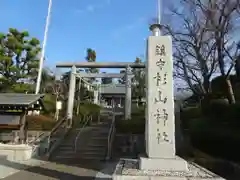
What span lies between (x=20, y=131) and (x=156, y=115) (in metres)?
9.82

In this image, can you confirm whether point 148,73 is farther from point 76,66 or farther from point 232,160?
point 76,66

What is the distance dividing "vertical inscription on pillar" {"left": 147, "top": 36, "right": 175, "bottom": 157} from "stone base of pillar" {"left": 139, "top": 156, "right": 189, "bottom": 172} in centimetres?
15

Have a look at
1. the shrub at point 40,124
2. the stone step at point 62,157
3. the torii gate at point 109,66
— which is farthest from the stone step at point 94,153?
the torii gate at point 109,66

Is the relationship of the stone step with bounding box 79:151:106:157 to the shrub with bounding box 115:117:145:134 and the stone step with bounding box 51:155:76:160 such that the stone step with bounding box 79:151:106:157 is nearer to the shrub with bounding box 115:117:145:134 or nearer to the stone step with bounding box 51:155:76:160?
the stone step with bounding box 51:155:76:160

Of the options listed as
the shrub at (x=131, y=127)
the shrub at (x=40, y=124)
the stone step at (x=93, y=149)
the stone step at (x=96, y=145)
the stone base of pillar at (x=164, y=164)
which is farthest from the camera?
the shrub at (x=40, y=124)

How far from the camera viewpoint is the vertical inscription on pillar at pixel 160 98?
6285mm

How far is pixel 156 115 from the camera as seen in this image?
21.1 feet

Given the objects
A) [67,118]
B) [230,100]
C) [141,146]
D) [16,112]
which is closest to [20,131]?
[16,112]

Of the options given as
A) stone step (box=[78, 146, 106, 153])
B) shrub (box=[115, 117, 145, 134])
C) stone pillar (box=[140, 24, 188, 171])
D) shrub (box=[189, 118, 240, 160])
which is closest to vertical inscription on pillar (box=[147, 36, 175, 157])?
stone pillar (box=[140, 24, 188, 171])

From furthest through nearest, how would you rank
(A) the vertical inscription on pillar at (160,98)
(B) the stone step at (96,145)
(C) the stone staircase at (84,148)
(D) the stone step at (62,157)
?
1. (B) the stone step at (96,145)
2. (C) the stone staircase at (84,148)
3. (D) the stone step at (62,157)
4. (A) the vertical inscription on pillar at (160,98)

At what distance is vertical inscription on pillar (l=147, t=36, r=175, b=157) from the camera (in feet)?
20.6

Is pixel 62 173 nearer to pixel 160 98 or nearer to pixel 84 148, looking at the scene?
A: pixel 160 98

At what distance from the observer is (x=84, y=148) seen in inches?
561

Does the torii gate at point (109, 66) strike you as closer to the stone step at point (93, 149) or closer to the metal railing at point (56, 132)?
the metal railing at point (56, 132)
